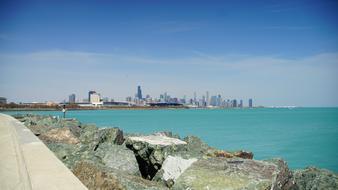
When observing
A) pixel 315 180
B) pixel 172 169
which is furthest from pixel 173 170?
pixel 315 180

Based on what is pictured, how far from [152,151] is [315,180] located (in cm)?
345

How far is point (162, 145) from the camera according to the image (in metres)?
7.39

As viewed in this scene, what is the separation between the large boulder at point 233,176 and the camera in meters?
4.38

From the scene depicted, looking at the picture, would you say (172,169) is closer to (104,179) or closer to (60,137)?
(104,179)

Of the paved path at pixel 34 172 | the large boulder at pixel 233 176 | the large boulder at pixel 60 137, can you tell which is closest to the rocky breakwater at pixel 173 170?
the large boulder at pixel 233 176

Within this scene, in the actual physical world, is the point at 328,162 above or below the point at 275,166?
below

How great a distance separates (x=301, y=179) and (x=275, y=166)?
6.15 ft

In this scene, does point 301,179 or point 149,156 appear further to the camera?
point 149,156

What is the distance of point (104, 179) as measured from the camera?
Result: 172 inches

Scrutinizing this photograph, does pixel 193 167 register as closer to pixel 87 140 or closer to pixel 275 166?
pixel 275 166

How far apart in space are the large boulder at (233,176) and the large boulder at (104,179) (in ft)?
1.60

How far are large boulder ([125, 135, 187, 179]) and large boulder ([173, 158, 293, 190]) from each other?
7.14ft

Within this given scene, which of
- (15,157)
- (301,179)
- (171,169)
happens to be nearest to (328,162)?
(301,179)

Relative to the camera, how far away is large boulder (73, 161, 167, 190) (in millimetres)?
4336
